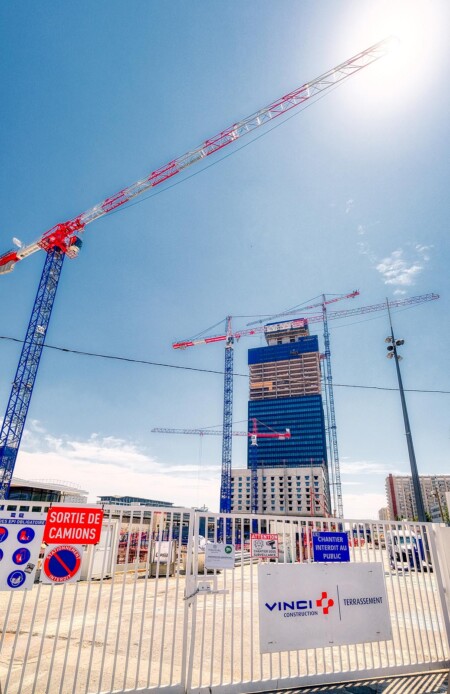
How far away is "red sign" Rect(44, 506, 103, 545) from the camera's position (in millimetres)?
4902

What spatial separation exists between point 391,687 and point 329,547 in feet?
5.87

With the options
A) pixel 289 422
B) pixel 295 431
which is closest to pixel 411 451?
pixel 295 431

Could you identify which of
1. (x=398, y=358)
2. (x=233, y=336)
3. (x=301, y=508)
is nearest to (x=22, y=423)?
A: (x=398, y=358)

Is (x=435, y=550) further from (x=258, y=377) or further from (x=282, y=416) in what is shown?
(x=258, y=377)

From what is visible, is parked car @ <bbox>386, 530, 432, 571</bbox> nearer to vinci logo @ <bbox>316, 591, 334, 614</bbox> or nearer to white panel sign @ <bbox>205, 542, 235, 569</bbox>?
vinci logo @ <bbox>316, 591, 334, 614</bbox>

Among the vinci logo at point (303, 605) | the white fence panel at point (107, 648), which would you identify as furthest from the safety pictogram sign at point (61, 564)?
the vinci logo at point (303, 605)

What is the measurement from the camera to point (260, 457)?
159875 mm

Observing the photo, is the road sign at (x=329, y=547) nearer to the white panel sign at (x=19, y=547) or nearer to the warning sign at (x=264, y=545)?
the warning sign at (x=264, y=545)

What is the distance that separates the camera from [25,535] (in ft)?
15.7

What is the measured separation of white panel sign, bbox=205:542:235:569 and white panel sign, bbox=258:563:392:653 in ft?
1.56

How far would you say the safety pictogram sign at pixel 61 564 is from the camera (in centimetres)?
474

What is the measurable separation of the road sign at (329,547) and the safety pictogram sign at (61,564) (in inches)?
137

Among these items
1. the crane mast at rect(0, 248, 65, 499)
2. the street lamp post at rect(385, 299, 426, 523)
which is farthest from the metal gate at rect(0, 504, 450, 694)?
the crane mast at rect(0, 248, 65, 499)

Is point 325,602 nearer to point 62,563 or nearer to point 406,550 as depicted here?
point 406,550
